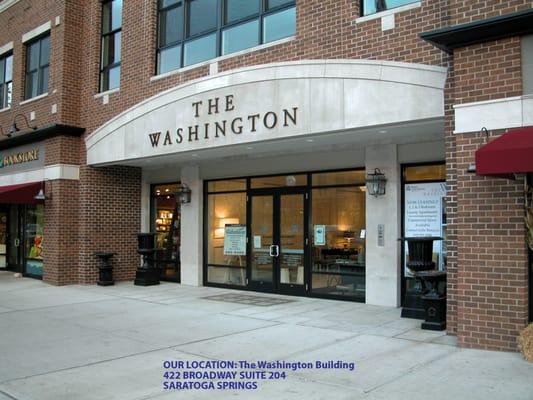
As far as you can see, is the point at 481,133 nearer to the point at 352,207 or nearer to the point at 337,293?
the point at 352,207

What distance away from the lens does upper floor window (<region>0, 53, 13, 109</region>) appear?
18.6 meters

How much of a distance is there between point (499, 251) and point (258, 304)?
5575 mm

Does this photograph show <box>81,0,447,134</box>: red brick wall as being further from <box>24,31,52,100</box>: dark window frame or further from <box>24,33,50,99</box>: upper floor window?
<box>24,33,50,99</box>: upper floor window

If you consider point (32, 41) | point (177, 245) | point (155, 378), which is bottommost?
point (155, 378)

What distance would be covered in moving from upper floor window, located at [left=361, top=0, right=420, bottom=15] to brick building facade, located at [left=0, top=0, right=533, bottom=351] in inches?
2.5

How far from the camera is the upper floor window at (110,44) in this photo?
48.9 ft

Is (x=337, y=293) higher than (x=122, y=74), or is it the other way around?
(x=122, y=74)

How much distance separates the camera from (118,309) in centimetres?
1092

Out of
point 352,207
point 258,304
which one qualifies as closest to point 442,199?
point 352,207

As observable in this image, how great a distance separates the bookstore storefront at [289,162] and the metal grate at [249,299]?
0.67 m

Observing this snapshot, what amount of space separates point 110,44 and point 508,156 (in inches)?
477

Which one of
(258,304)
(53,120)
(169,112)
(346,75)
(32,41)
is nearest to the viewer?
(346,75)

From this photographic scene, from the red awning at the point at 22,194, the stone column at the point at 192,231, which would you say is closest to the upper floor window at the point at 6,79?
the red awning at the point at 22,194

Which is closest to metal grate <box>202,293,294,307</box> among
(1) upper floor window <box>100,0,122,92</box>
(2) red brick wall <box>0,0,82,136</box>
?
(1) upper floor window <box>100,0,122,92</box>
